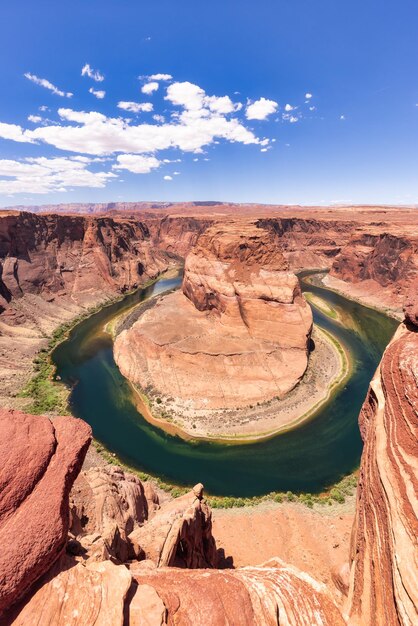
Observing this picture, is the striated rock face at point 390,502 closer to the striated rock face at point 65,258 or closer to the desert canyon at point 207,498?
the desert canyon at point 207,498

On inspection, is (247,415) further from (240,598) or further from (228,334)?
Result: (240,598)

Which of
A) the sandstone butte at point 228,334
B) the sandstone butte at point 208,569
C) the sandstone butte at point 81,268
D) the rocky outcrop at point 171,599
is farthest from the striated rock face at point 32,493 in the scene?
the sandstone butte at point 81,268

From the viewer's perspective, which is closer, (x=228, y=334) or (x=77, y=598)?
(x=77, y=598)

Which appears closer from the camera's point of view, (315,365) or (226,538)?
(226,538)

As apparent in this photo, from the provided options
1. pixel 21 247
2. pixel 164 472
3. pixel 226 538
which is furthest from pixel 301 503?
pixel 21 247

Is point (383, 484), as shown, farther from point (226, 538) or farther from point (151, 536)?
point (226, 538)

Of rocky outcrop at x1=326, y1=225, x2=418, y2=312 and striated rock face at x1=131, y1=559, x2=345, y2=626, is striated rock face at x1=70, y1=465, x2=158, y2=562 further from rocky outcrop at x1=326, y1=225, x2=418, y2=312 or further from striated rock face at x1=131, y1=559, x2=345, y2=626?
rocky outcrop at x1=326, y1=225, x2=418, y2=312

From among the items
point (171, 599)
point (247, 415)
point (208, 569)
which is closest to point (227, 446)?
point (247, 415)

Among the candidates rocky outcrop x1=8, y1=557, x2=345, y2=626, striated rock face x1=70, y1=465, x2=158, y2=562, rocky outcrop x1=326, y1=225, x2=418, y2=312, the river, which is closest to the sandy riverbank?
the river
